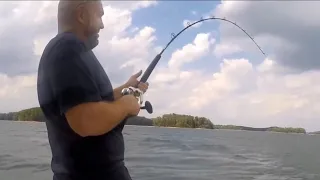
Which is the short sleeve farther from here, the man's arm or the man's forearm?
the man's forearm

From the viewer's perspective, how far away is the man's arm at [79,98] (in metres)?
1.22

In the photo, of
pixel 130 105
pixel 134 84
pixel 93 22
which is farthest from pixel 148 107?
pixel 93 22

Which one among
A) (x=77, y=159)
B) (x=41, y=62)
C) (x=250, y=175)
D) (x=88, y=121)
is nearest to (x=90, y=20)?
(x=41, y=62)

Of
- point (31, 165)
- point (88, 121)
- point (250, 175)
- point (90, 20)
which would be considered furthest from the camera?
point (250, 175)

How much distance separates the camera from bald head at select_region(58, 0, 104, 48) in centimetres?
131

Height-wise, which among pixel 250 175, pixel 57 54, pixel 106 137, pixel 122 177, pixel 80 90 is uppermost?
pixel 57 54

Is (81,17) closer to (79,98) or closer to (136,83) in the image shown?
→ (79,98)

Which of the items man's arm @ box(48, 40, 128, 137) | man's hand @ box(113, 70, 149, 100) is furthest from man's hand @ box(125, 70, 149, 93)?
man's arm @ box(48, 40, 128, 137)

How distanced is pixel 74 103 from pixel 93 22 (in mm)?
270

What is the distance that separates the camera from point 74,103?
1.23 m

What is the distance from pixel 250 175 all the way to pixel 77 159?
35.5 feet

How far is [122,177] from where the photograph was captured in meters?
1.41

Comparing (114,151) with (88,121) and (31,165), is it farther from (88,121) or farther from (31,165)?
(31,165)

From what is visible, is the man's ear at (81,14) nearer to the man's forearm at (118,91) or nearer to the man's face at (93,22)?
the man's face at (93,22)
